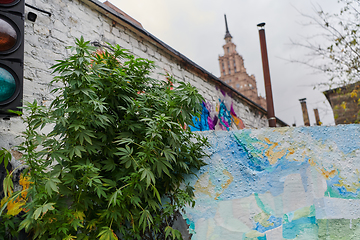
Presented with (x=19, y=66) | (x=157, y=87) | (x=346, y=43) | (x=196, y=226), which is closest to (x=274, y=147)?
(x=196, y=226)

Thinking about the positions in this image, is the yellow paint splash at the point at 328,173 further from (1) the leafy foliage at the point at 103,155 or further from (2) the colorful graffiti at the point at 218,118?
(2) the colorful graffiti at the point at 218,118

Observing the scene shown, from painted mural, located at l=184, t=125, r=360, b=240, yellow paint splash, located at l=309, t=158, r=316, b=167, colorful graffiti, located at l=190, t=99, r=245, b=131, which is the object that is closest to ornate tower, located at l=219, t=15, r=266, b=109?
colorful graffiti, located at l=190, t=99, r=245, b=131

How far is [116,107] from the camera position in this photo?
95.7 inches

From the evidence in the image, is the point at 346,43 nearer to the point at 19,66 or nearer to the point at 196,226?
the point at 196,226

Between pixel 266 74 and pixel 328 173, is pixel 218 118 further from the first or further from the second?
pixel 328 173

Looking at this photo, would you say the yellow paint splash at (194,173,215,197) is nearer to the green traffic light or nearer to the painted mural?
the painted mural

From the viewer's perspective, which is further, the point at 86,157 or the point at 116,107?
the point at 116,107

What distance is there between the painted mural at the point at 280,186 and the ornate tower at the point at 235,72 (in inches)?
2323

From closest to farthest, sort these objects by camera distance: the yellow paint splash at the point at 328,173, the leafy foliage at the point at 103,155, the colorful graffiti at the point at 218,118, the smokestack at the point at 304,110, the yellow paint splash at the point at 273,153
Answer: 1. the leafy foliage at the point at 103,155
2. the yellow paint splash at the point at 328,173
3. the yellow paint splash at the point at 273,153
4. the colorful graffiti at the point at 218,118
5. the smokestack at the point at 304,110

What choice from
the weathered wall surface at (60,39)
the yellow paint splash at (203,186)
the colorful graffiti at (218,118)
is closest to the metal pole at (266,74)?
the colorful graffiti at (218,118)

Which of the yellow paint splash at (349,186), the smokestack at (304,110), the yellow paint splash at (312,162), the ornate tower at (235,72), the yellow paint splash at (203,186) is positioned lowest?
the yellow paint splash at (349,186)

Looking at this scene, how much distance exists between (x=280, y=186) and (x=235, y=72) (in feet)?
203

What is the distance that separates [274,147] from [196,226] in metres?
1.03

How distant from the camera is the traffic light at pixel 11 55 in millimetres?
2000
